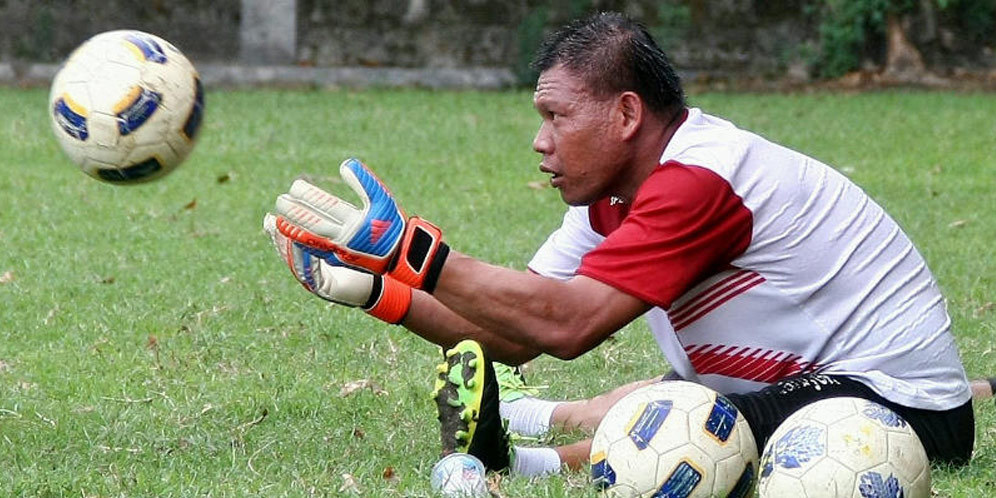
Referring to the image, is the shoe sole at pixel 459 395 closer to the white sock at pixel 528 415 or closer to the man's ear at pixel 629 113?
the man's ear at pixel 629 113

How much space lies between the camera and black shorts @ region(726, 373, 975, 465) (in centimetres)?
438

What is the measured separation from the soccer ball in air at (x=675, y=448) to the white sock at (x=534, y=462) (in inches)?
19.2

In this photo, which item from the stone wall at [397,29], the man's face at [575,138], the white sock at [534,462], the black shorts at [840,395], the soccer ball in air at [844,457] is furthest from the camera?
the stone wall at [397,29]

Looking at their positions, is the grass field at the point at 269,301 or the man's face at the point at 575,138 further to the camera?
the grass field at the point at 269,301

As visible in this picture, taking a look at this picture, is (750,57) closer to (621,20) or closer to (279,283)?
(279,283)

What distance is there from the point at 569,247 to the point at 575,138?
81 centimetres

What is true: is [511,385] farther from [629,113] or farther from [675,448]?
[675,448]

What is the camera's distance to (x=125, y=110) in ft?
15.6

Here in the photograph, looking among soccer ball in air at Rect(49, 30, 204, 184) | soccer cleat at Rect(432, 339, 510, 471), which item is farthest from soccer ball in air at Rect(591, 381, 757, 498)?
soccer ball in air at Rect(49, 30, 204, 184)

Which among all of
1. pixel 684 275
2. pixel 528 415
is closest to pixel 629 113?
pixel 684 275

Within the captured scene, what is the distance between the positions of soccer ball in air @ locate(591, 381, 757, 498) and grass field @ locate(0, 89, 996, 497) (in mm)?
177

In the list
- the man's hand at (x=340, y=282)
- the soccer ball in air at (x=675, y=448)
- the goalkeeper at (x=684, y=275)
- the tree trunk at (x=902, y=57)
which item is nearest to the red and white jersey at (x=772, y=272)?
the goalkeeper at (x=684, y=275)

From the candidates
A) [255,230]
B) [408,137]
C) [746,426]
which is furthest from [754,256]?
[408,137]

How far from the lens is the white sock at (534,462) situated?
4637 mm
